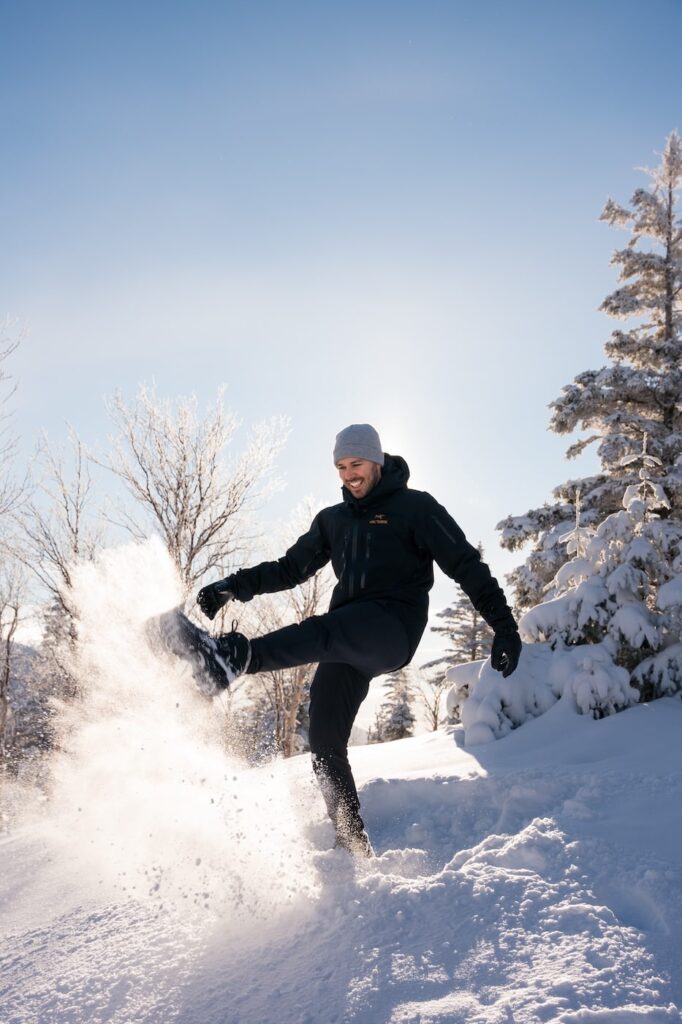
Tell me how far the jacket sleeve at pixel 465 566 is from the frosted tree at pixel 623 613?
2732 millimetres

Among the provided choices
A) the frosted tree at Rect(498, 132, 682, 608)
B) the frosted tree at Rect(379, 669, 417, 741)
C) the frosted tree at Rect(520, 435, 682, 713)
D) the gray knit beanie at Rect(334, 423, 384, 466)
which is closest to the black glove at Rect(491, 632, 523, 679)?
the gray knit beanie at Rect(334, 423, 384, 466)

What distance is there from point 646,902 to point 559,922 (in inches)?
14.4

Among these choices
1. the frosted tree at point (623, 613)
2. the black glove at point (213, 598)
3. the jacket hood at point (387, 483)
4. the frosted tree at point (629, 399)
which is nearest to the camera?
the jacket hood at point (387, 483)

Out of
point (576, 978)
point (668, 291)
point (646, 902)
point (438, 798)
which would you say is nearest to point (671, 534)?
point (438, 798)

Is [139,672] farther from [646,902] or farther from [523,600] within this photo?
[523,600]

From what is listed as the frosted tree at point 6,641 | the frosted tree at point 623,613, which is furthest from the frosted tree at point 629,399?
the frosted tree at point 6,641

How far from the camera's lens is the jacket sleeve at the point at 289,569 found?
3.43 m

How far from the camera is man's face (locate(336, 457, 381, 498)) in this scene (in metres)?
3.11

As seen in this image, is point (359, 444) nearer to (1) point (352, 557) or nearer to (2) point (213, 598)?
(1) point (352, 557)

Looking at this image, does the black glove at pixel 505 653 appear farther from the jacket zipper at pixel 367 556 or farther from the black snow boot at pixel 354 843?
the black snow boot at pixel 354 843

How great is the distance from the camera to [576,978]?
58.9 inches

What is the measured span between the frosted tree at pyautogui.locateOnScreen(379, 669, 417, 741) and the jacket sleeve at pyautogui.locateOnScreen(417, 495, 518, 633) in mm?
28406

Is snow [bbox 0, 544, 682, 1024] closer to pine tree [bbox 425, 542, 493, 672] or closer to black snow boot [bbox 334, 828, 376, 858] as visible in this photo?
black snow boot [bbox 334, 828, 376, 858]

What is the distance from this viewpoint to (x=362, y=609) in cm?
280
